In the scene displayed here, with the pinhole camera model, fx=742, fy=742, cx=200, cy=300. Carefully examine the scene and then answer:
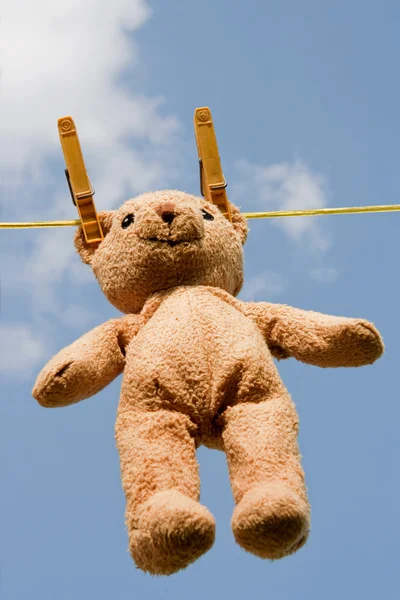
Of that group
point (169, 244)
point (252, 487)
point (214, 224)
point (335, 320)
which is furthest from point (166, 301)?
point (252, 487)

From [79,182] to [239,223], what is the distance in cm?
39

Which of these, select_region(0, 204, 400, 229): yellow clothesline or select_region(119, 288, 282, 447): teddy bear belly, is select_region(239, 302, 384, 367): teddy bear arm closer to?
select_region(119, 288, 282, 447): teddy bear belly

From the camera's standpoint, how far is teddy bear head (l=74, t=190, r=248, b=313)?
5.01 feet

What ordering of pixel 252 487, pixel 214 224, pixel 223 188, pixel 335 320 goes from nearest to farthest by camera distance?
pixel 252 487 < pixel 335 320 < pixel 214 224 < pixel 223 188

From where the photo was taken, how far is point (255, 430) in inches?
51.4

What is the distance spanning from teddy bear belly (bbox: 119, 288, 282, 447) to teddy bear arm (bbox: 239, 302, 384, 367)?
0.09 meters

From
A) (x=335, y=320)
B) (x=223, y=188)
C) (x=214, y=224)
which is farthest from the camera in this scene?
(x=223, y=188)

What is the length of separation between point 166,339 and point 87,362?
0.16m

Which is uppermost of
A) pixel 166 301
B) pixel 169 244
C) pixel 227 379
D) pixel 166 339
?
pixel 169 244

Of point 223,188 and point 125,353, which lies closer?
point 125,353

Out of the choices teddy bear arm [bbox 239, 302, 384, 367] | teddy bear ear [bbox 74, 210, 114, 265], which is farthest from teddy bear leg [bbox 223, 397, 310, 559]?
teddy bear ear [bbox 74, 210, 114, 265]

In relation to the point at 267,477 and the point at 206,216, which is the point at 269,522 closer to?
the point at 267,477

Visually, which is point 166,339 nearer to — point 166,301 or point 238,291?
point 166,301

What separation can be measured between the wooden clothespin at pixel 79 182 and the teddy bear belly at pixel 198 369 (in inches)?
14.6
